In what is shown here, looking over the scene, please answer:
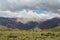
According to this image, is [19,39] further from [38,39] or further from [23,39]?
[38,39]

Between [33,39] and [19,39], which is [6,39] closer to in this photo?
[19,39]

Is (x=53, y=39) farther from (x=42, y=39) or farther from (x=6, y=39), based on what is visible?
(x=6, y=39)

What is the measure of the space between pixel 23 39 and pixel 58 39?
7.98 m

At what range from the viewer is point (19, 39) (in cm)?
4009

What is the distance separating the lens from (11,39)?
131 feet

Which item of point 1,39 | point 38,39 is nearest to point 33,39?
point 38,39

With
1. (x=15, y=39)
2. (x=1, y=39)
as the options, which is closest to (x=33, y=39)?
(x=15, y=39)

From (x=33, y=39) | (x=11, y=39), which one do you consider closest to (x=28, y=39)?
(x=33, y=39)

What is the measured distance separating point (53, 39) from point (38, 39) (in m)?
3.59

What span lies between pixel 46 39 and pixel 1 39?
9829 mm

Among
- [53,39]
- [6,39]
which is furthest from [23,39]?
[53,39]

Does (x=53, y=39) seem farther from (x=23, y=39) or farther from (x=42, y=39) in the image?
(x=23, y=39)

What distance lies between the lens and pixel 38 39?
133ft

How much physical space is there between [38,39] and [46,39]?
5.72 ft
